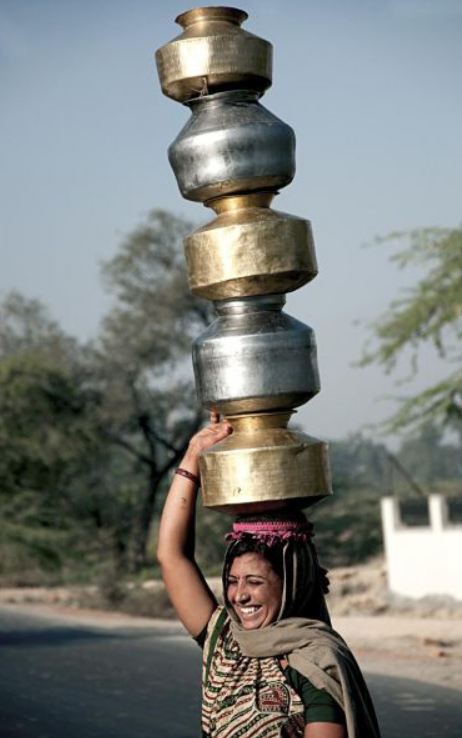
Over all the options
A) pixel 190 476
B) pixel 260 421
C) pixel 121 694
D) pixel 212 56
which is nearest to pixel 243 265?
pixel 260 421

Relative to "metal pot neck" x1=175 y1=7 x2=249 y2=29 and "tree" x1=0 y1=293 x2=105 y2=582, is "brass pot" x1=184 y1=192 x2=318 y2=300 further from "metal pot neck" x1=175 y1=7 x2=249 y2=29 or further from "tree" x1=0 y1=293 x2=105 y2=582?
"tree" x1=0 y1=293 x2=105 y2=582

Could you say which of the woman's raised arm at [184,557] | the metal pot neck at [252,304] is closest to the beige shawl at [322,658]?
the woman's raised arm at [184,557]

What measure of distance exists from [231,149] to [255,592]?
34.9 inches

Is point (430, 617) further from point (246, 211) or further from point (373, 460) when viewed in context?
point (373, 460)

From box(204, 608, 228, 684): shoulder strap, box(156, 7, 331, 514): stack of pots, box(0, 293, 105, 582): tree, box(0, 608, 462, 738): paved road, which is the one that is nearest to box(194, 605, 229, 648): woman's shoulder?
box(204, 608, 228, 684): shoulder strap

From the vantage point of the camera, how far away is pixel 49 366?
3488 cm

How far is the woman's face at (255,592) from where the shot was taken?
11.1ft

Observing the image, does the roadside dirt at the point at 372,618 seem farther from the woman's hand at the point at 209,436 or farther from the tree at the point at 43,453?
the woman's hand at the point at 209,436

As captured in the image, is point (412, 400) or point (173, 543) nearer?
point (173, 543)

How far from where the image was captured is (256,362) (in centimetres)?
310

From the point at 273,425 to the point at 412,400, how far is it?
2211 centimetres

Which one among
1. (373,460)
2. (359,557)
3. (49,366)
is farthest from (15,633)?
(373,460)

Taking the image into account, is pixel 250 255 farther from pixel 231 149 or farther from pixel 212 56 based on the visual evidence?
pixel 212 56

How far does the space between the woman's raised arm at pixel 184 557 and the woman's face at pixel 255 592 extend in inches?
7.3
